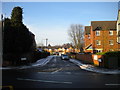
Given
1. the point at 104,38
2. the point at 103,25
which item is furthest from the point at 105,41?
the point at 103,25

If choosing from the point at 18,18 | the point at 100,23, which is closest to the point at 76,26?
the point at 100,23

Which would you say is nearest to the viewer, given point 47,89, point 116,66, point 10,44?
point 47,89

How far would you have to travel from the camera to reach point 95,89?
9.15 meters

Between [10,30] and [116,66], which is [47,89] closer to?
[116,66]

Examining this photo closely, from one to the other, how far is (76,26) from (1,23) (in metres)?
51.3

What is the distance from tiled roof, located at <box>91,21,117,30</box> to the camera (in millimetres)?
48300

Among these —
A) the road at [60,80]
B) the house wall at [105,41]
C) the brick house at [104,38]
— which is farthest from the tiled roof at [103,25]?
the road at [60,80]

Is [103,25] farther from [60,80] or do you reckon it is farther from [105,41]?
[60,80]

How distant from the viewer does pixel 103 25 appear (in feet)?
161

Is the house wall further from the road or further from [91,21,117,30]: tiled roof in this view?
the road

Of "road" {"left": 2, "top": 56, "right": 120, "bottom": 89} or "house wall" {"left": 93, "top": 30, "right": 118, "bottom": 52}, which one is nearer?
"road" {"left": 2, "top": 56, "right": 120, "bottom": 89}

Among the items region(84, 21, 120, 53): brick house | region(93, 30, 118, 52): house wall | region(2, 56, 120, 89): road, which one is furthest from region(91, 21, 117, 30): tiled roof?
region(2, 56, 120, 89): road

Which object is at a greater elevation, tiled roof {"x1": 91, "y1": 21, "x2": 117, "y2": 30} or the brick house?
tiled roof {"x1": 91, "y1": 21, "x2": 117, "y2": 30}

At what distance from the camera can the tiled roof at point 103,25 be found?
4830cm
